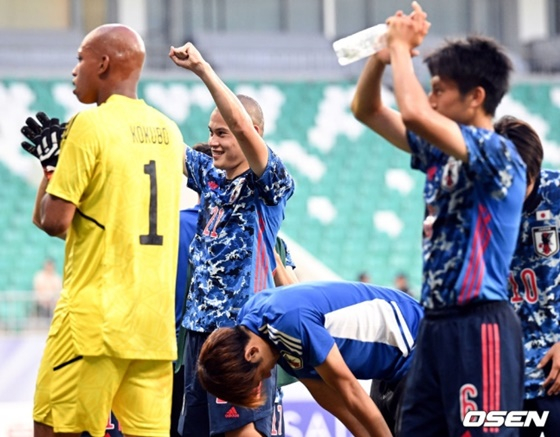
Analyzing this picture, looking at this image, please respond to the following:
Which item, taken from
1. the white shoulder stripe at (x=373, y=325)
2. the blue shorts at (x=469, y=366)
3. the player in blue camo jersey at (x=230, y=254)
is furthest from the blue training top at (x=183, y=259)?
the blue shorts at (x=469, y=366)

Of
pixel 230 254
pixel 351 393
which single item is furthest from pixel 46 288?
pixel 351 393

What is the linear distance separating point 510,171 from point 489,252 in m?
0.28

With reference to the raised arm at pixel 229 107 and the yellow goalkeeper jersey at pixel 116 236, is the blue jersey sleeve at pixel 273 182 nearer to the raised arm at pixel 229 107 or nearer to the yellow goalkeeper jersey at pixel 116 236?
the raised arm at pixel 229 107

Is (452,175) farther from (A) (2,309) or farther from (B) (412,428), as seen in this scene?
(A) (2,309)

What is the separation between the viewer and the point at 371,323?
571cm

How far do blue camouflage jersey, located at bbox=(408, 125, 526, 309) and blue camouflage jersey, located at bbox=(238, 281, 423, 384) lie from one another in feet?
3.91

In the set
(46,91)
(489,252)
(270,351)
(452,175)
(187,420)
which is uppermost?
(46,91)

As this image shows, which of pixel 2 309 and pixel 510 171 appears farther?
pixel 2 309

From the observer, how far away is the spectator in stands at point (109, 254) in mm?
4824

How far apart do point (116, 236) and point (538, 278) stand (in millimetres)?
1696

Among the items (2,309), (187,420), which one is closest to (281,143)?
(2,309)

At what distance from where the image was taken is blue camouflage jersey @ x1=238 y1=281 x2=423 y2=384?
17.6 feet

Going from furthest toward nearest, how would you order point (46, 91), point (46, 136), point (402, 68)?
point (46, 91), point (46, 136), point (402, 68)

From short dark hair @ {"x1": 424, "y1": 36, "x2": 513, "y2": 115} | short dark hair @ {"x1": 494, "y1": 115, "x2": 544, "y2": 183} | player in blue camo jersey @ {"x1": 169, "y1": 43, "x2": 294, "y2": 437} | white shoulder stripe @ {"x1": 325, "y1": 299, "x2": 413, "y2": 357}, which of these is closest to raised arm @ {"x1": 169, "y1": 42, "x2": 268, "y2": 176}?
player in blue camo jersey @ {"x1": 169, "y1": 43, "x2": 294, "y2": 437}
